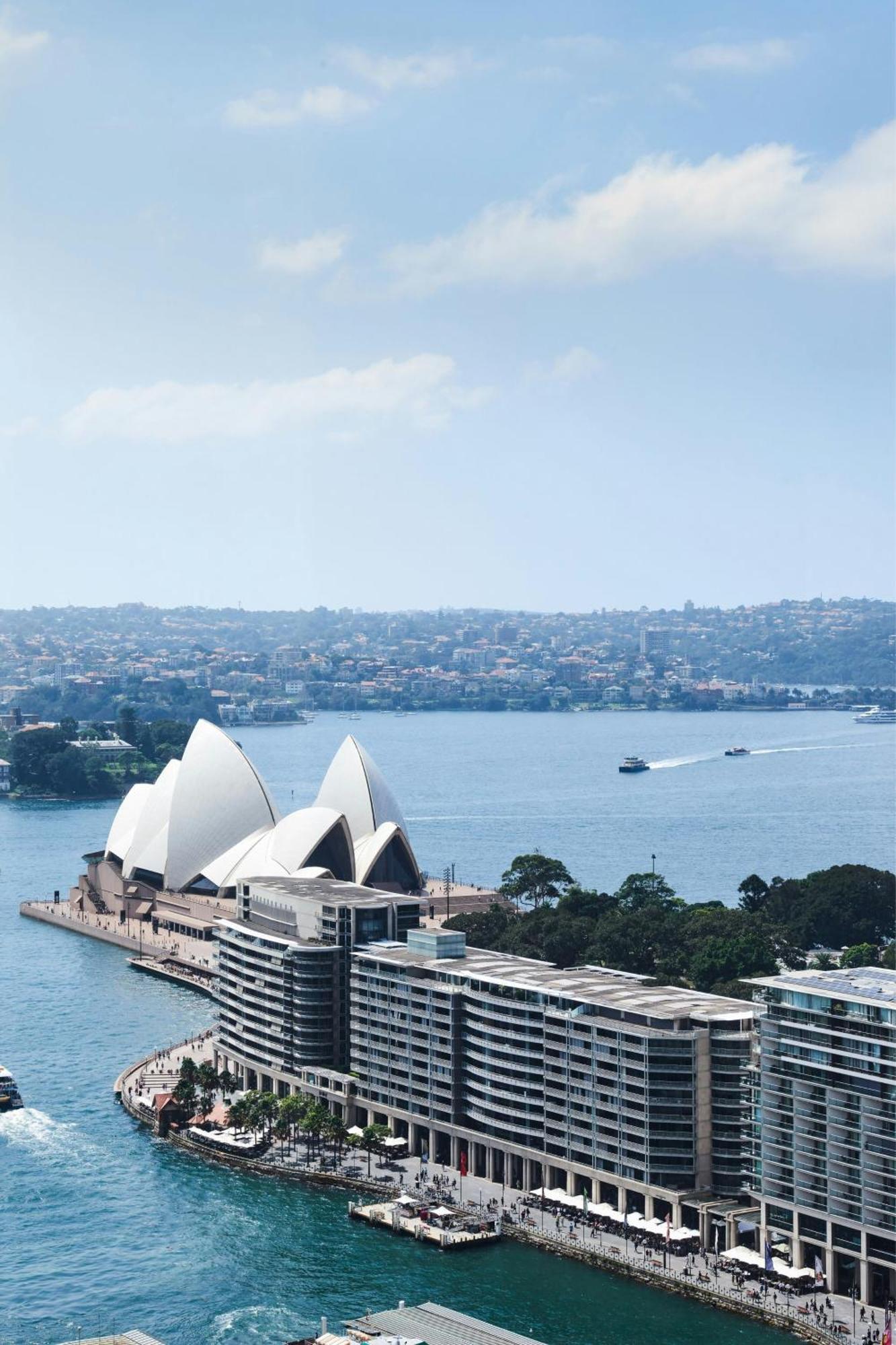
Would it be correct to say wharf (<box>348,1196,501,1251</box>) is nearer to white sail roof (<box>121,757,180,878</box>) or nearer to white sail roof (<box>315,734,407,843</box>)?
white sail roof (<box>315,734,407,843</box>)

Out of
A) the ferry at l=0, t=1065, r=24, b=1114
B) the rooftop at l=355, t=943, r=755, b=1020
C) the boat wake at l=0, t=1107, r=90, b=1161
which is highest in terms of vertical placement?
the rooftop at l=355, t=943, r=755, b=1020

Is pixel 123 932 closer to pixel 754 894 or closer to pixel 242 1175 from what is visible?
pixel 754 894

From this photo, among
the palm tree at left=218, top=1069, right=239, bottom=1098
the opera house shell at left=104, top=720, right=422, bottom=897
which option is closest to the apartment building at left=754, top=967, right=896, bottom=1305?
the palm tree at left=218, top=1069, right=239, bottom=1098

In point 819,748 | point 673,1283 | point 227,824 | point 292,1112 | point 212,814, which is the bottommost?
point 673,1283

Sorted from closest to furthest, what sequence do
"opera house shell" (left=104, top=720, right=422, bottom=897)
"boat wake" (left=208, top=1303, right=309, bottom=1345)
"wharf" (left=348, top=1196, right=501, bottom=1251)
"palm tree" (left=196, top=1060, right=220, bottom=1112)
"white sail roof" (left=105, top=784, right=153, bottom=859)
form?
1. "boat wake" (left=208, top=1303, right=309, bottom=1345)
2. "wharf" (left=348, top=1196, right=501, bottom=1251)
3. "palm tree" (left=196, top=1060, right=220, bottom=1112)
4. "opera house shell" (left=104, top=720, right=422, bottom=897)
5. "white sail roof" (left=105, top=784, right=153, bottom=859)

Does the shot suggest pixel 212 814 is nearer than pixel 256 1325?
No

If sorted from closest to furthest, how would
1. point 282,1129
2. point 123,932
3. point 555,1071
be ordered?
1. point 555,1071
2. point 282,1129
3. point 123,932

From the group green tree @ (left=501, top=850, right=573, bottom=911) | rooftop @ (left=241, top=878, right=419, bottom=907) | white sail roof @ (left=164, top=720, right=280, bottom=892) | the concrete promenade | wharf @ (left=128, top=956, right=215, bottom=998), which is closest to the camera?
rooftop @ (left=241, top=878, right=419, bottom=907)

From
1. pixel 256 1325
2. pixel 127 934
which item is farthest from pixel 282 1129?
pixel 127 934
